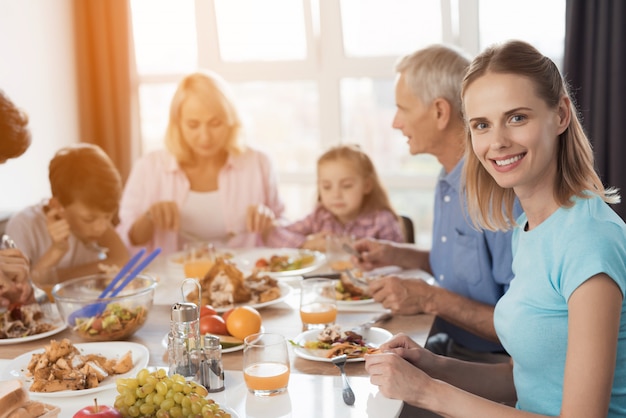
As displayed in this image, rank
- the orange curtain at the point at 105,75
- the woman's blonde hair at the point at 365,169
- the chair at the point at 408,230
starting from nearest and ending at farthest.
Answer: the chair at the point at 408,230, the woman's blonde hair at the point at 365,169, the orange curtain at the point at 105,75

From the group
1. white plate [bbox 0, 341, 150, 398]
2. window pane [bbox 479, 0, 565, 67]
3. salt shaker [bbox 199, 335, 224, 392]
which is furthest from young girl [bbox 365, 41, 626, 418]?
window pane [bbox 479, 0, 565, 67]

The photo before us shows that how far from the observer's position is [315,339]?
1863 millimetres

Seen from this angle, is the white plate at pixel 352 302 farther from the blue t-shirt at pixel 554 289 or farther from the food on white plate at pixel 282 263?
the blue t-shirt at pixel 554 289

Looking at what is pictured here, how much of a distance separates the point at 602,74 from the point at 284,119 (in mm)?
2097

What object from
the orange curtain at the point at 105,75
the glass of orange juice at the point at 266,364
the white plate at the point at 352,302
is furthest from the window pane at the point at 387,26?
the glass of orange juice at the point at 266,364

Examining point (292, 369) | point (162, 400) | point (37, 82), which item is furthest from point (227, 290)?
point (37, 82)

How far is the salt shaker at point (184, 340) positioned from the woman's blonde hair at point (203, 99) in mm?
2051

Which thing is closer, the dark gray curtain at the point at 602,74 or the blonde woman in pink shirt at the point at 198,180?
the blonde woman in pink shirt at the point at 198,180

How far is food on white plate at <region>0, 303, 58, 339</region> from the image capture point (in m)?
1.98

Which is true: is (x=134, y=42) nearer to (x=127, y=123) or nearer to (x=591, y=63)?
(x=127, y=123)

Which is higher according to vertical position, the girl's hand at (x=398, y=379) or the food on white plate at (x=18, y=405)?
the food on white plate at (x=18, y=405)

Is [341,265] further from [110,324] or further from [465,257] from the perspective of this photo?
[110,324]

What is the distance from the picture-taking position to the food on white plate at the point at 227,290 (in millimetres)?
2186

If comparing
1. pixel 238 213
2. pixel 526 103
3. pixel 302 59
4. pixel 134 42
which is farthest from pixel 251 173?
pixel 526 103
